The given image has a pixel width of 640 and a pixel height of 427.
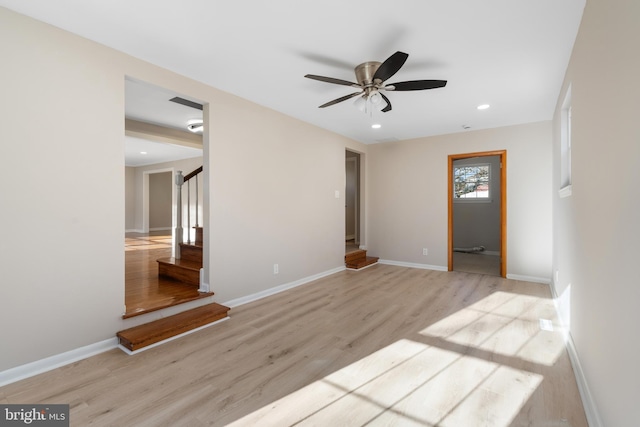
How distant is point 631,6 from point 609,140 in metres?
0.56

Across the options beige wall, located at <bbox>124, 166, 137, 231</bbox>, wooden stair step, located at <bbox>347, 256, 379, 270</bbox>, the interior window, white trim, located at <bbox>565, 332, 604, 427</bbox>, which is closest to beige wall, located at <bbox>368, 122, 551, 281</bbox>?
wooden stair step, located at <bbox>347, 256, 379, 270</bbox>

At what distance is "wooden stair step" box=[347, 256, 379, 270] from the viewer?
207 inches

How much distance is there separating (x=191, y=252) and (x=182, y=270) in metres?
0.40

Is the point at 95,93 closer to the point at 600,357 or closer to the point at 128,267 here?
the point at 128,267

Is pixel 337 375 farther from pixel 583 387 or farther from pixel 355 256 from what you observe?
pixel 355 256

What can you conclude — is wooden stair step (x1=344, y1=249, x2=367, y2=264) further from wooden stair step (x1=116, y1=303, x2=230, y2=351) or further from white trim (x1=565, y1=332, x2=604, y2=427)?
white trim (x1=565, y1=332, x2=604, y2=427)

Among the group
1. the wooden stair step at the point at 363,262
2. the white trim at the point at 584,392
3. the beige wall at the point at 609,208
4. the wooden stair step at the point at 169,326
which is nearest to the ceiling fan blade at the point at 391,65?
the beige wall at the point at 609,208

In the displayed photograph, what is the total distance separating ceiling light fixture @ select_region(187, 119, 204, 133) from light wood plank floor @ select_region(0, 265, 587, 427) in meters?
3.10

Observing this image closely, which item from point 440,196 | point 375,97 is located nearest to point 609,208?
point 375,97

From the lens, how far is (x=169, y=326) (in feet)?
8.27

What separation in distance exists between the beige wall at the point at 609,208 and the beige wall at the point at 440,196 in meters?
2.65

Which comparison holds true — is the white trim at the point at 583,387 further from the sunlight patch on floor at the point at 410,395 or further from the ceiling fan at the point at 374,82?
the ceiling fan at the point at 374,82

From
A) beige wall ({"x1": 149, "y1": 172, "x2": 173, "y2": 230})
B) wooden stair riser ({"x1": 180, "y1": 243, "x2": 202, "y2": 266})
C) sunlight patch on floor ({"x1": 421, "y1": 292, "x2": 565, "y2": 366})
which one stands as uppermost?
beige wall ({"x1": 149, "y1": 172, "x2": 173, "y2": 230})

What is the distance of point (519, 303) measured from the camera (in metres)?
3.41
